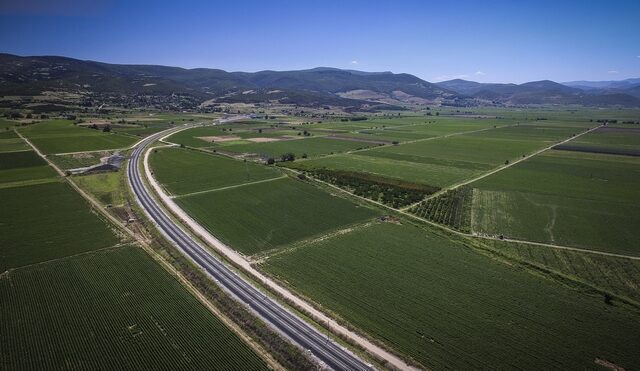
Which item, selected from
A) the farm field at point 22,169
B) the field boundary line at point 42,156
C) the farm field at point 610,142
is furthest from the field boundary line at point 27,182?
the farm field at point 610,142

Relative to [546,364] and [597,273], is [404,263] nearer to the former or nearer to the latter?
[546,364]

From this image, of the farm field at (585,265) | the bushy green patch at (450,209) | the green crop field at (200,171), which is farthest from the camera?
the green crop field at (200,171)

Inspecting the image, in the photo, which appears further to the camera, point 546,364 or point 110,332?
point 110,332

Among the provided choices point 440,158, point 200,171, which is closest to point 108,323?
point 200,171

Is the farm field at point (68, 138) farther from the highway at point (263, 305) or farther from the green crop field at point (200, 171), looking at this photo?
the highway at point (263, 305)

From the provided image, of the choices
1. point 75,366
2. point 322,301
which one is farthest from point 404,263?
point 75,366

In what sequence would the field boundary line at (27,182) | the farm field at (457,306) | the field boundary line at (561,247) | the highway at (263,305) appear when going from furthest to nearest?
the field boundary line at (27,182) → the field boundary line at (561,247) → the highway at (263,305) → the farm field at (457,306)
